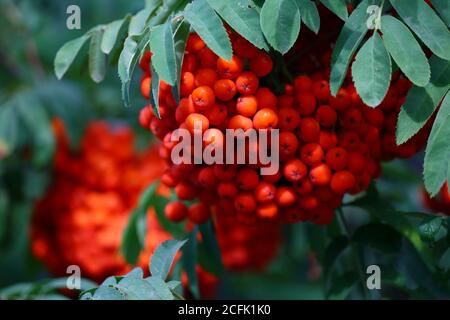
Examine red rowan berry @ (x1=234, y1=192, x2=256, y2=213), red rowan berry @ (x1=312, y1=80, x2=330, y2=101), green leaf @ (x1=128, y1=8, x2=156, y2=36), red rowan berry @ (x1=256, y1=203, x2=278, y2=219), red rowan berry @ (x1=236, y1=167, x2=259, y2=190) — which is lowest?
red rowan berry @ (x1=256, y1=203, x2=278, y2=219)

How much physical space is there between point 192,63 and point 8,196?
1.49 meters

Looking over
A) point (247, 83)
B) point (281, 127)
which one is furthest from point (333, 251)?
point (247, 83)

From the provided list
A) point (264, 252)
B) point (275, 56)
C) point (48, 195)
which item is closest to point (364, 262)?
point (275, 56)

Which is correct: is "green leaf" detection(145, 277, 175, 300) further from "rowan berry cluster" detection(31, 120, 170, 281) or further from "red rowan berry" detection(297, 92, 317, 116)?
"rowan berry cluster" detection(31, 120, 170, 281)

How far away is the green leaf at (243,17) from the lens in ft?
4.92

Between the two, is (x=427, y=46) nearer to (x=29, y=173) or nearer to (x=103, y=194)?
(x=103, y=194)

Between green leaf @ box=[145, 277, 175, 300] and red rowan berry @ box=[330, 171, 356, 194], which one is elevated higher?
red rowan berry @ box=[330, 171, 356, 194]

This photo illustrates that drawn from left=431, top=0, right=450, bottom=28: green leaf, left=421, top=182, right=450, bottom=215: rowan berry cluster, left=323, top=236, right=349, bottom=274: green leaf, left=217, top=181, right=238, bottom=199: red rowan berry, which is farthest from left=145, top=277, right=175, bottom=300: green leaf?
left=421, top=182, right=450, bottom=215: rowan berry cluster

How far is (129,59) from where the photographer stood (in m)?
1.55

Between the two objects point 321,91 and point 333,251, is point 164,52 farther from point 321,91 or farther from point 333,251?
point 333,251

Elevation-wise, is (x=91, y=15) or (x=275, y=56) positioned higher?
(x=91, y=15)

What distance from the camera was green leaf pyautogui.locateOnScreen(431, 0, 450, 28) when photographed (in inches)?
59.5

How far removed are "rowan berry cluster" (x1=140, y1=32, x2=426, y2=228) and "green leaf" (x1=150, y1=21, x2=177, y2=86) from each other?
0.10 metres
